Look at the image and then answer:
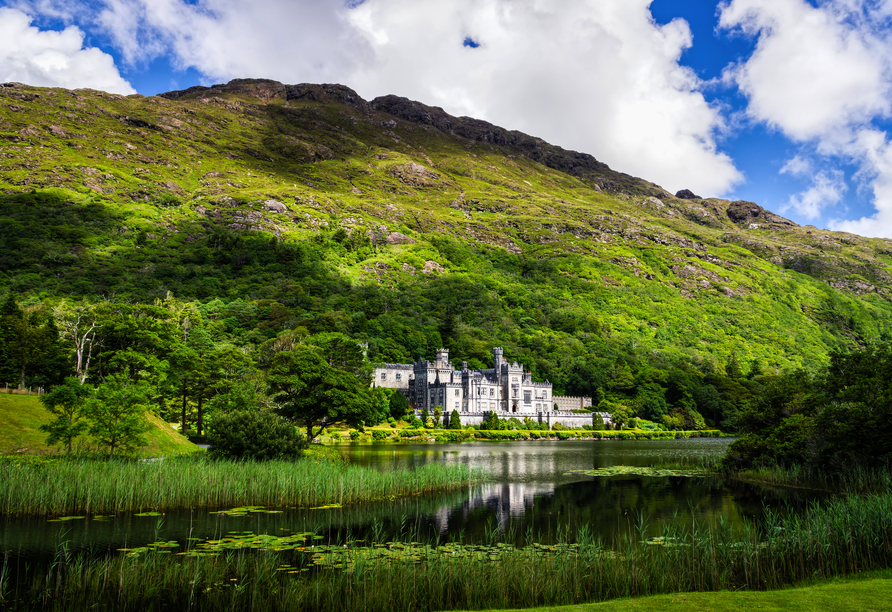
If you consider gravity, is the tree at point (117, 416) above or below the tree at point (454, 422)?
above

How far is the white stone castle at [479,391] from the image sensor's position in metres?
91.4

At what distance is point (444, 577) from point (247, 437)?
55.9 ft

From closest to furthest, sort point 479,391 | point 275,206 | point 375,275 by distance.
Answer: point 479,391 → point 375,275 → point 275,206

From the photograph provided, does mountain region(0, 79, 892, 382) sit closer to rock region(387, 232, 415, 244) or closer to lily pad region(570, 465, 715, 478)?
rock region(387, 232, 415, 244)

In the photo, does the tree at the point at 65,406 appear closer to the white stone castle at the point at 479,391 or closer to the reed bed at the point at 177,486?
the reed bed at the point at 177,486

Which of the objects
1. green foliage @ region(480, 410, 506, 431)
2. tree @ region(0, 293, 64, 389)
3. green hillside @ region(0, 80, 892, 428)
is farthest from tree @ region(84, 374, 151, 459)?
green hillside @ region(0, 80, 892, 428)

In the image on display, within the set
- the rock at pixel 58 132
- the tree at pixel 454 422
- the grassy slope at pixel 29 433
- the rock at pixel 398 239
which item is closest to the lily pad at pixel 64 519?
the grassy slope at pixel 29 433

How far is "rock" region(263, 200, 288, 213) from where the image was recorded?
166 meters

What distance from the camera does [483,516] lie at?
19.4 m

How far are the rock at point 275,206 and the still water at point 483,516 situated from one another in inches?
5811

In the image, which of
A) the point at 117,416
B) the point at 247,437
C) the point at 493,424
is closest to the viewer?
the point at 117,416

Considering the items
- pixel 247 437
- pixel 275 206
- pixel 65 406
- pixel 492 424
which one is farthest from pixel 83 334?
pixel 275 206

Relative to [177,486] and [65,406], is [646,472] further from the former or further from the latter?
[65,406]

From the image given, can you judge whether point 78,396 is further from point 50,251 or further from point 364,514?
point 50,251
